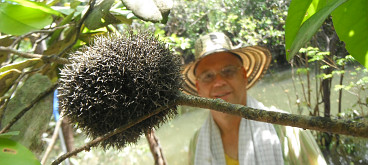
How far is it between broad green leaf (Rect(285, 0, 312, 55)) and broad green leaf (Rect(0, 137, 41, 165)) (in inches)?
20.4

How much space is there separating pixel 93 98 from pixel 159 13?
9.6 inches

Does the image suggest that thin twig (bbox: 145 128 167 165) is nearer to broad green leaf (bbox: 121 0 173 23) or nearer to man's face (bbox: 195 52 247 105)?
man's face (bbox: 195 52 247 105)

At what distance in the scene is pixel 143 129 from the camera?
23.0 inches

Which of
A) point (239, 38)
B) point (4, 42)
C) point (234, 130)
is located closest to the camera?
point (4, 42)

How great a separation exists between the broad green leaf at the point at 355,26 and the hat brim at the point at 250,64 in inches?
42.7

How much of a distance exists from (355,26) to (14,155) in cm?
60

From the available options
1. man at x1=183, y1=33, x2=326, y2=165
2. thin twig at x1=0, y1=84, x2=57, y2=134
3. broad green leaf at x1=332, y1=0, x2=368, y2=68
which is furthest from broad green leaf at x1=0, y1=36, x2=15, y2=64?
broad green leaf at x1=332, y1=0, x2=368, y2=68

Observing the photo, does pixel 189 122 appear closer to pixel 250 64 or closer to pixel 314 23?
pixel 250 64

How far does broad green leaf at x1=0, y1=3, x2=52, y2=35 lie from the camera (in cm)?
60

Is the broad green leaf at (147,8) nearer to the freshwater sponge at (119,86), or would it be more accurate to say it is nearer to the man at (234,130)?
the freshwater sponge at (119,86)

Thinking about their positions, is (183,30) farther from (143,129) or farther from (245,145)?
(143,129)

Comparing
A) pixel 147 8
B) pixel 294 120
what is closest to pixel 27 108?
pixel 147 8

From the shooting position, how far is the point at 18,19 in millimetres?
624

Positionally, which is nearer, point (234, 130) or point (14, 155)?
point (14, 155)
